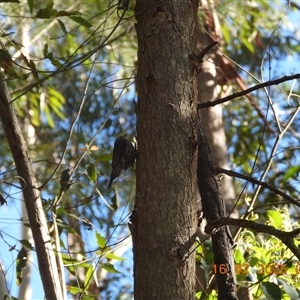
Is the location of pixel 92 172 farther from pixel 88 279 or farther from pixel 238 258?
pixel 238 258

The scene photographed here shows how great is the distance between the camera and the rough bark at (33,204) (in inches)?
62.8

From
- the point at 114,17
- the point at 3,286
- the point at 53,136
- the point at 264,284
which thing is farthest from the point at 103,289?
the point at 264,284

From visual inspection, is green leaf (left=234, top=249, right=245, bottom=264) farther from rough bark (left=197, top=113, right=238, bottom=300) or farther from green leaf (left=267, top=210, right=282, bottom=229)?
rough bark (left=197, top=113, right=238, bottom=300)

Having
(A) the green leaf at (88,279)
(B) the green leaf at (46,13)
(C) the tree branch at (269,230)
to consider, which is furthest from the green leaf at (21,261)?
(C) the tree branch at (269,230)

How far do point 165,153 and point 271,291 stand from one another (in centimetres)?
42

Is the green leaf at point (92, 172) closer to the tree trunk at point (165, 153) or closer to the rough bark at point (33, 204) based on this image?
the rough bark at point (33, 204)

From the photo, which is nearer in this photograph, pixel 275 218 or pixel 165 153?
pixel 165 153

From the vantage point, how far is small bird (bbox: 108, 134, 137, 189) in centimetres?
139

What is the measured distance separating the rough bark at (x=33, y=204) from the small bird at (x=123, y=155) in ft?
1.02

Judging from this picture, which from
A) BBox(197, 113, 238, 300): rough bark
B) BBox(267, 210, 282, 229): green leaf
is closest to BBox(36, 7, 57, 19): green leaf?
BBox(197, 113, 238, 300): rough bark

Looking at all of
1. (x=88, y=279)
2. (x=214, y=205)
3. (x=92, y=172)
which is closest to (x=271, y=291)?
(x=214, y=205)

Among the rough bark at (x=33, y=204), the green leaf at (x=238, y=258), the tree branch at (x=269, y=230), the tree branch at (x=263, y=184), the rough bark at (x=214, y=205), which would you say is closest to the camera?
the tree branch at (x=269, y=230)

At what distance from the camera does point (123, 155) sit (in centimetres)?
140

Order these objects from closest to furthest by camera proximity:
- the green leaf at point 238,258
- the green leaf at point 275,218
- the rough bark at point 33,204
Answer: the rough bark at point 33,204 < the green leaf at point 238,258 < the green leaf at point 275,218
